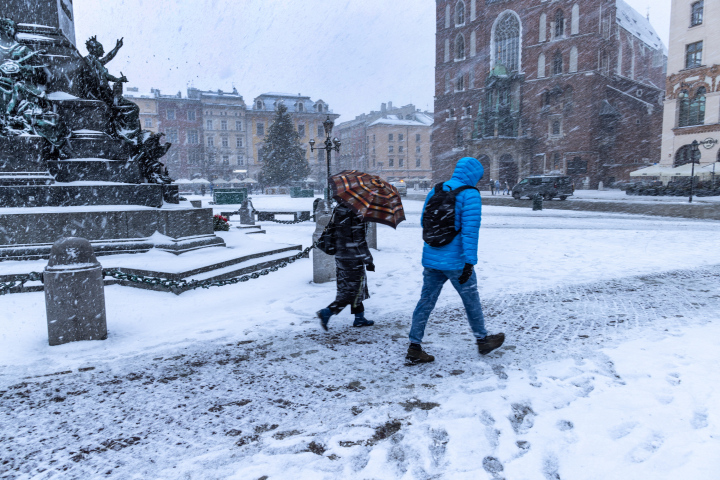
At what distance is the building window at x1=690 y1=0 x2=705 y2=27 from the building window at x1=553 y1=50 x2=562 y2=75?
10990 mm

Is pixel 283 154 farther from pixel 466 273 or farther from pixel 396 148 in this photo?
pixel 466 273

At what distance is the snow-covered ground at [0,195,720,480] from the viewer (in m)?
2.55

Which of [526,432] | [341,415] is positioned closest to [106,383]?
[341,415]

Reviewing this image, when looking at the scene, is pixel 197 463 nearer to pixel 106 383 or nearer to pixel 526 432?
pixel 106 383

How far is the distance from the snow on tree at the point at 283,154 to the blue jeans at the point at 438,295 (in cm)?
4939

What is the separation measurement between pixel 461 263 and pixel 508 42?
4999 centimetres

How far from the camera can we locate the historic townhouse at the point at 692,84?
32.8 m

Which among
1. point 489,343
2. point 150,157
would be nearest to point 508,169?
point 150,157

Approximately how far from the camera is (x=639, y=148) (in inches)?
1825

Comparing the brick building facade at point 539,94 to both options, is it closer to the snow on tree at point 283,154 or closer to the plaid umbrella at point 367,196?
the snow on tree at point 283,154

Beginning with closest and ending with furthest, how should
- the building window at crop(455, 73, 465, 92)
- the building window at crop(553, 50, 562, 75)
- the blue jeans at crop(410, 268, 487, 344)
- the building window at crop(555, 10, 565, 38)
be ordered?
the blue jeans at crop(410, 268, 487, 344) < the building window at crop(555, 10, 565, 38) < the building window at crop(553, 50, 562, 75) < the building window at crop(455, 73, 465, 92)

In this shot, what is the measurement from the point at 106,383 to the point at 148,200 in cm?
509

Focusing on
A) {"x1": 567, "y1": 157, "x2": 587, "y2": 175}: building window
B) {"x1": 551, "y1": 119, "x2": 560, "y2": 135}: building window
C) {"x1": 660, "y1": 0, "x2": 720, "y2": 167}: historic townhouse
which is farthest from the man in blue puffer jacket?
{"x1": 551, "y1": 119, "x2": 560, "y2": 135}: building window

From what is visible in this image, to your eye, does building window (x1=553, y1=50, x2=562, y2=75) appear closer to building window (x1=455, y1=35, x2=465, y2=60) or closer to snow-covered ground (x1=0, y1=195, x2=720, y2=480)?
building window (x1=455, y1=35, x2=465, y2=60)
